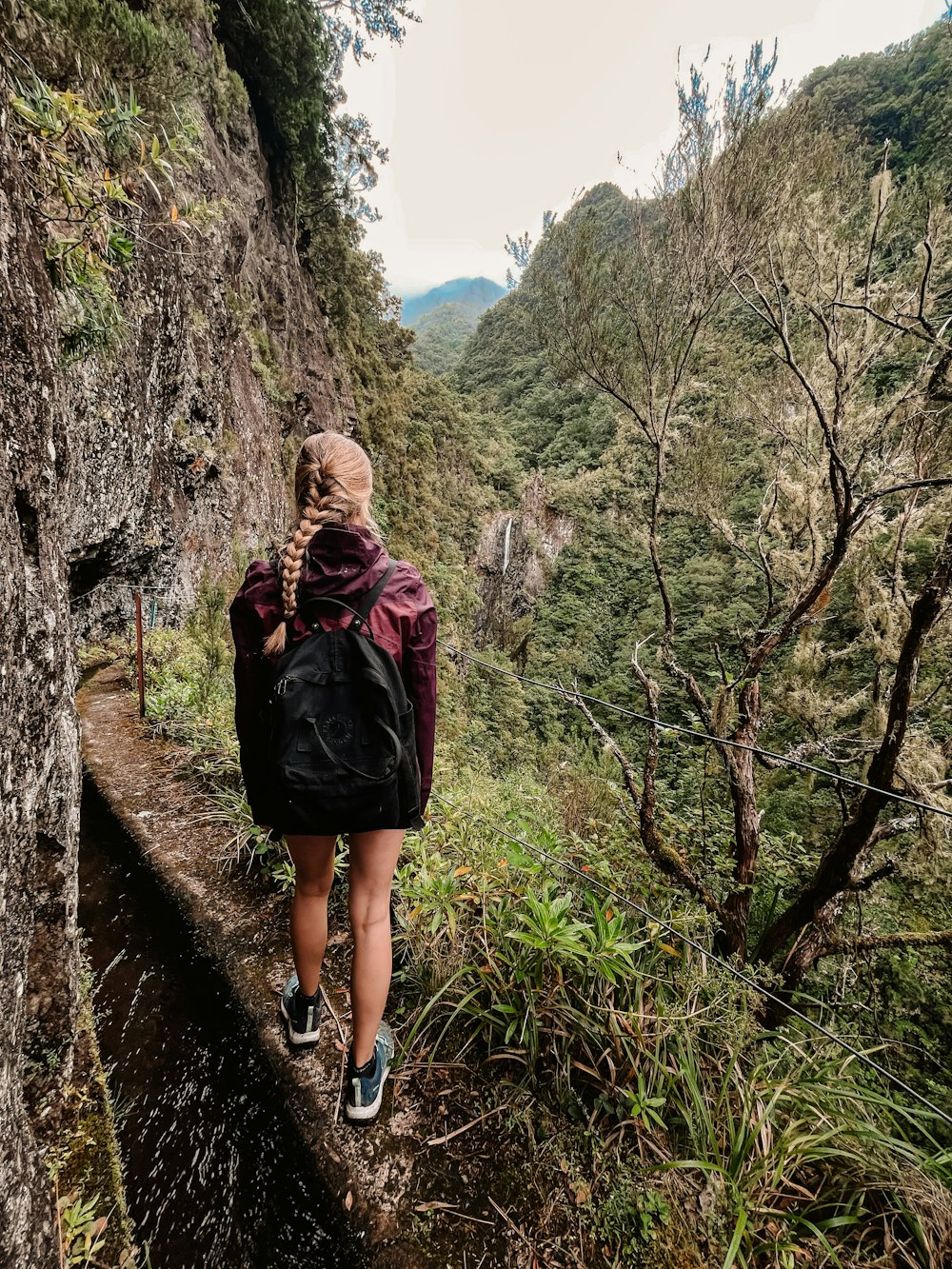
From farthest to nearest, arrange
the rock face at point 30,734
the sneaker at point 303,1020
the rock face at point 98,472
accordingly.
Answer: the sneaker at point 303,1020
the rock face at point 98,472
the rock face at point 30,734

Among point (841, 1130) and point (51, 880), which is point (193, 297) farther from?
point (841, 1130)

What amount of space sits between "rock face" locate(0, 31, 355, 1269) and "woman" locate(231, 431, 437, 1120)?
1.68ft

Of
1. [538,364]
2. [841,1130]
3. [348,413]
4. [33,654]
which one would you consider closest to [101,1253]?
[33,654]

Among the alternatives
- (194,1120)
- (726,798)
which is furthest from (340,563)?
(726,798)

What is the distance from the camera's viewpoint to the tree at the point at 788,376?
340 centimetres

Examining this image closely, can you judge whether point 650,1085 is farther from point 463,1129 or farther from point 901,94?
point 901,94

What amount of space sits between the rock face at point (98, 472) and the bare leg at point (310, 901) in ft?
2.01

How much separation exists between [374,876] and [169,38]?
7.72 m

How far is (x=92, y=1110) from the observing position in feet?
4.96

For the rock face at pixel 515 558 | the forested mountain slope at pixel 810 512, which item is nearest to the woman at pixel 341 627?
the forested mountain slope at pixel 810 512

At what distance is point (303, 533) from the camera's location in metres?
1.39

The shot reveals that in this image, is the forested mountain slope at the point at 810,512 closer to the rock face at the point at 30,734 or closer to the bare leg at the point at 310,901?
the bare leg at the point at 310,901

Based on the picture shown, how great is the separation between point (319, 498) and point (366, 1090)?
1.73 meters

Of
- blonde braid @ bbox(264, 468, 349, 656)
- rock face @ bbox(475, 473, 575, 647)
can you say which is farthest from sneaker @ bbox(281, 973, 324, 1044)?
rock face @ bbox(475, 473, 575, 647)
